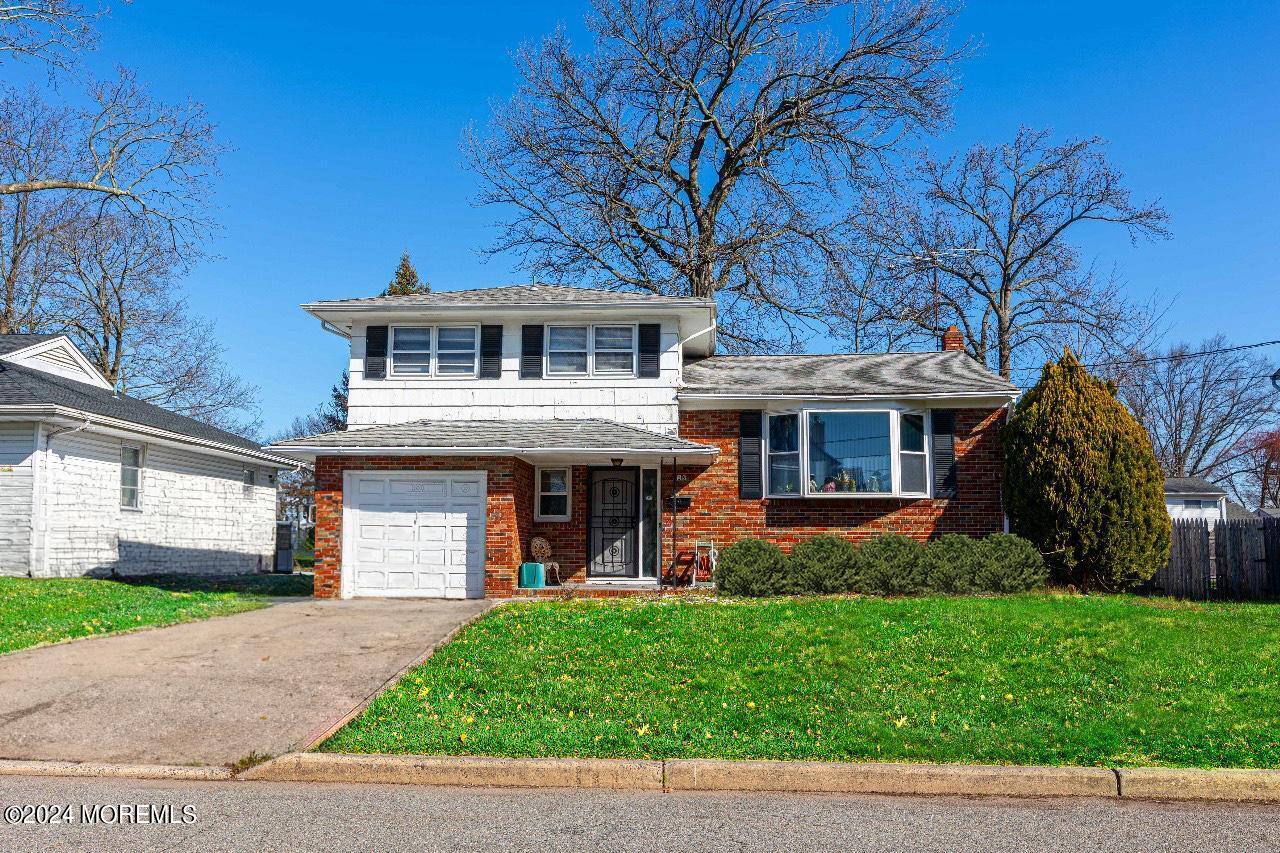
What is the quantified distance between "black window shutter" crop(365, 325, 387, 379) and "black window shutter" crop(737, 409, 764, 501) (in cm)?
646

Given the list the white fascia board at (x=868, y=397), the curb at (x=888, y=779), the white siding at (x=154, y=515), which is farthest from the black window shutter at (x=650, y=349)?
the curb at (x=888, y=779)

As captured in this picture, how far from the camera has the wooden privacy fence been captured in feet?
52.9

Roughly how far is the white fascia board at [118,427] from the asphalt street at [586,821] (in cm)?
1164

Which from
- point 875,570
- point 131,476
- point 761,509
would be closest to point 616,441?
point 761,509

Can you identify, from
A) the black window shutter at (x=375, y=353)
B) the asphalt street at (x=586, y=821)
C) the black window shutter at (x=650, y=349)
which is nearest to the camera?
the asphalt street at (x=586, y=821)

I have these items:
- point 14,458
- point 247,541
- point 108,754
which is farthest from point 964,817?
point 247,541

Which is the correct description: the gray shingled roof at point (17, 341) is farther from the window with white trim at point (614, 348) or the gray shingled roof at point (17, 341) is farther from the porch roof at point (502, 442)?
the window with white trim at point (614, 348)

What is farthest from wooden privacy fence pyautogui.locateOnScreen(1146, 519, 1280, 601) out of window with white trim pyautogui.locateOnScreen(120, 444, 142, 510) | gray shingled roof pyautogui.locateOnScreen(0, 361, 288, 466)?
window with white trim pyautogui.locateOnScreen(120, 444, 142, 510)

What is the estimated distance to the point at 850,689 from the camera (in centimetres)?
866

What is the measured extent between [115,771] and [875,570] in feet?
35.3

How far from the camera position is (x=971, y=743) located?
7.25 metres

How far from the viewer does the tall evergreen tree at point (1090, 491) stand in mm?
15719

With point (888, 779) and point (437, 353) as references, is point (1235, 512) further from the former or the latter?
point (888, 779)

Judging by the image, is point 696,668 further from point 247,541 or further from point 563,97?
point 563,97
